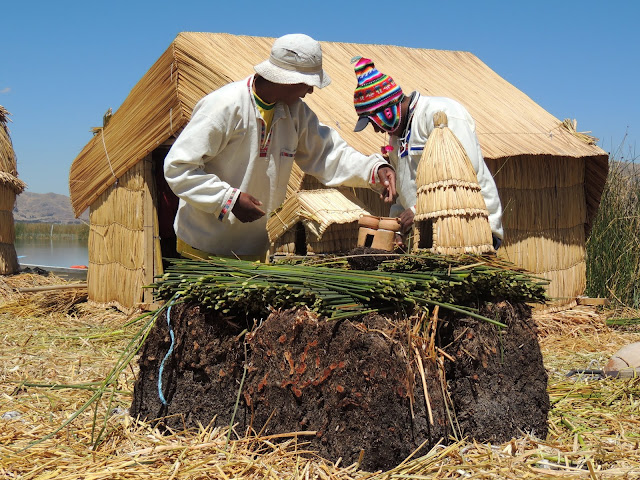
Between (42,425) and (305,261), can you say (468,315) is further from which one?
(42,425)

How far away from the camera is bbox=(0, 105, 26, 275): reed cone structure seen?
32.1 feet

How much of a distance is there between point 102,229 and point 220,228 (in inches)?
168

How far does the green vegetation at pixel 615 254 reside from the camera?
7.79m

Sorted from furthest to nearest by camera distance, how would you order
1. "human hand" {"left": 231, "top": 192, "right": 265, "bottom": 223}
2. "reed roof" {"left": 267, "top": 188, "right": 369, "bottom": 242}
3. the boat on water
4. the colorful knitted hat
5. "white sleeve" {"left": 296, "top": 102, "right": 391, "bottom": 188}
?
the boat on water < the colorful knitted hat < "reed roof" {"left": 267, "top": 188, "right": 369, "bottom": 242} < "white sleeve" {"left": 296, "top": 102, "right": 391, "bottom": 188} < "human hand" {"left": 231, "top": 192, "right": 265, "bottom": 223}

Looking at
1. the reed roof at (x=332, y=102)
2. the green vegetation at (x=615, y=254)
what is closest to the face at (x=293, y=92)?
the reed roof at (x=332, y=102)

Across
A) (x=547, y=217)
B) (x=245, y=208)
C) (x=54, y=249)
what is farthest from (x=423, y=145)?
(x=54, y=249)

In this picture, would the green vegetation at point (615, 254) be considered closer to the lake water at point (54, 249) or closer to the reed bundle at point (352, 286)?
the reed bundle at point (352, 286)

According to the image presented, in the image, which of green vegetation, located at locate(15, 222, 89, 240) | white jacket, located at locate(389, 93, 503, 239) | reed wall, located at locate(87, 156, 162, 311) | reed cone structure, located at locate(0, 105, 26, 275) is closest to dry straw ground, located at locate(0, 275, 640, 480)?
white jacket, located at locate(389, 93, 503, 239)

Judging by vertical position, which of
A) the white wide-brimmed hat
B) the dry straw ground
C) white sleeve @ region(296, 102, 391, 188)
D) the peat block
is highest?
the white wide-brimmed hat

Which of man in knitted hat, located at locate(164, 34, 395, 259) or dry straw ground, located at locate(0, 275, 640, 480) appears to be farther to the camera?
man in knitted hat, located at locate(164, 34, 395, 259)

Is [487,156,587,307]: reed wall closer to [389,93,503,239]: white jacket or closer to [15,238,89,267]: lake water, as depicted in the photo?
[389,93,503,239]: white jacket

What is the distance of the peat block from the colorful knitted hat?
1448mm

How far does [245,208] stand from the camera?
345cm

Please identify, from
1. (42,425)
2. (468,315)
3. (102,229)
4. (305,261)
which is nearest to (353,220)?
(305,261)
